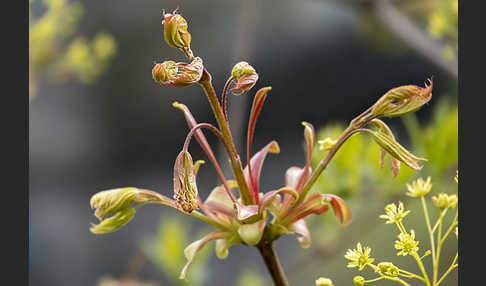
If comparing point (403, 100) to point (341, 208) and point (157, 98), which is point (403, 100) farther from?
point (157, 98)

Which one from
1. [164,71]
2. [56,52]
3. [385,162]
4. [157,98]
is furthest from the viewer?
[157,98]

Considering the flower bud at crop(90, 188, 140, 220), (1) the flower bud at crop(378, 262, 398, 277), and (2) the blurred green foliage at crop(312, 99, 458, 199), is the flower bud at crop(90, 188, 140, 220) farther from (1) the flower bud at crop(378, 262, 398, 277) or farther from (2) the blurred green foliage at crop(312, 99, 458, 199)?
(2) the blurred green foliage at crop(312, 99, 458, 199)

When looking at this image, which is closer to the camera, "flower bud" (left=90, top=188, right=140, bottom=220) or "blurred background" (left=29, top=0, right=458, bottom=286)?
"flower bud" (left=90, top=188, right=140, bottom=220)

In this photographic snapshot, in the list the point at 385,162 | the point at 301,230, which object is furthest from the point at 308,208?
the point at 385,162

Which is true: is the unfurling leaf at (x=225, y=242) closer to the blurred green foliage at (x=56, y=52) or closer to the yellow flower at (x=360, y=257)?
the yellow flower at (x=360, y=257)

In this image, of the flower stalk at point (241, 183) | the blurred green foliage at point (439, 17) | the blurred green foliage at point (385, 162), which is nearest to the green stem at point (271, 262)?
the flower stalk at point (241, 183)

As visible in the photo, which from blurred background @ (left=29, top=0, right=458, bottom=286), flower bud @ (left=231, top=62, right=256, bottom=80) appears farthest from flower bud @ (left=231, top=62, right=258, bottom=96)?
blurred background @ (left=29, top=0, right=458, bottom=286)
